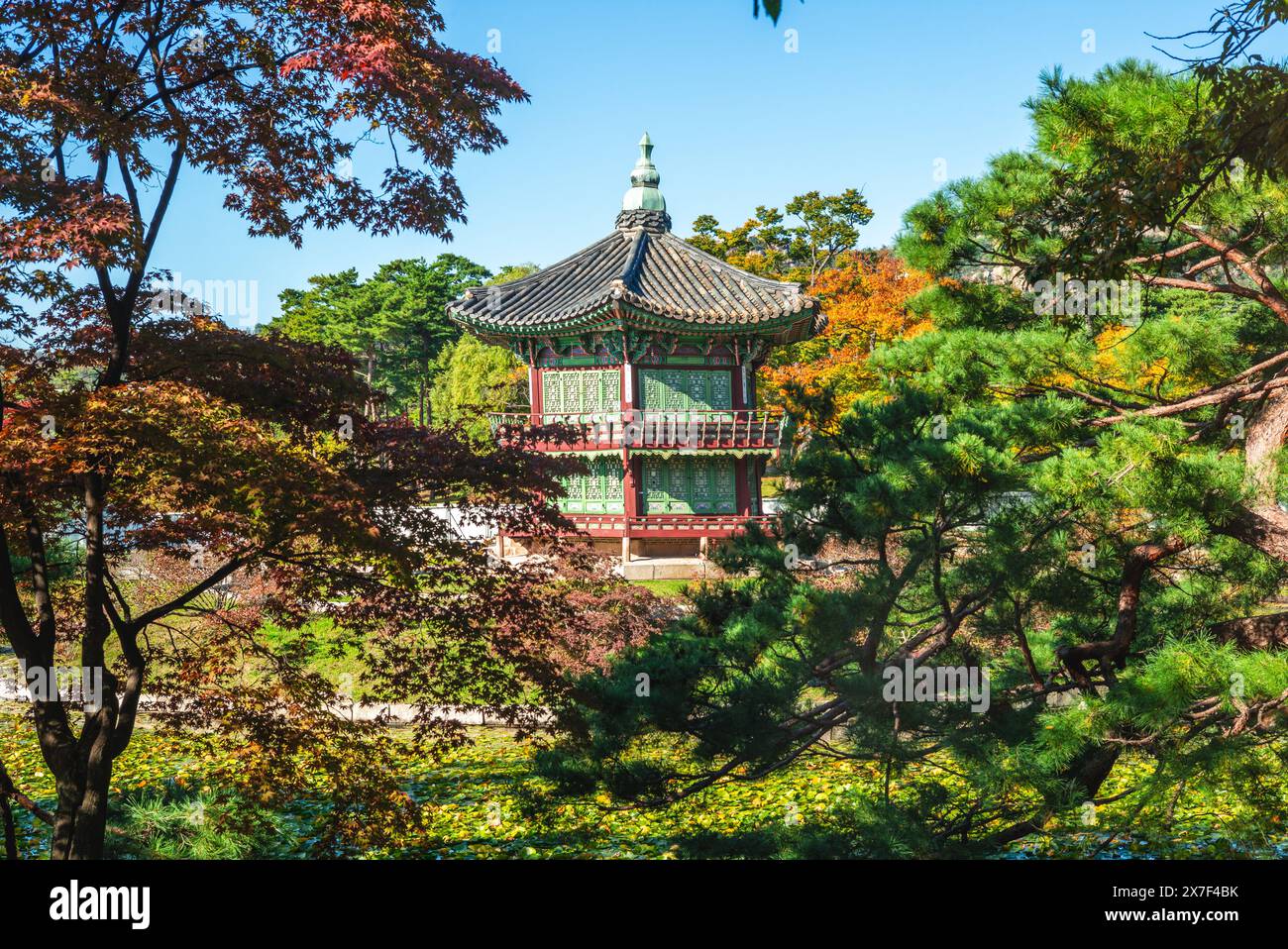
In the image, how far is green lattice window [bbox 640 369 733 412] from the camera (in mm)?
15203

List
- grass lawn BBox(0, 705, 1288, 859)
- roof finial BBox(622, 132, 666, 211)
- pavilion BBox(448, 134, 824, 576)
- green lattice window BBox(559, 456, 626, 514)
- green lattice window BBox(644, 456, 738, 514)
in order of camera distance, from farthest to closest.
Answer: roof finial BBox(622, 132, 666, 211) → green lattice window BBox(559, 456, 626, 514) → green lattice window BBox(644, 456, 738, 514) → pavilion BBox(448, 134, 824, 576) → grass lawn BBox(0, 705, 1288, 859)

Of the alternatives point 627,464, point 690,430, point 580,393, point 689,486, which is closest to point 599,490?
point 627,464

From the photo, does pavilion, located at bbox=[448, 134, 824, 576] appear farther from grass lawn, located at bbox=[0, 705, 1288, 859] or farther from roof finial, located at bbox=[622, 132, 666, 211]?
grass lawn, located at bbox=[0, 705, 1288, 859]

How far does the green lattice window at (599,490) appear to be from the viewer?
52.2 feet

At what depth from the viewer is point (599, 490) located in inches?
632

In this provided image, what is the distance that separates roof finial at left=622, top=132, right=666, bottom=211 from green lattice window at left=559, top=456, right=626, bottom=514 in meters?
4.99

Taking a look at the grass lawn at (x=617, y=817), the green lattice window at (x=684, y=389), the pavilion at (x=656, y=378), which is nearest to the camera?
the grass lawn at (x=617, y=817)

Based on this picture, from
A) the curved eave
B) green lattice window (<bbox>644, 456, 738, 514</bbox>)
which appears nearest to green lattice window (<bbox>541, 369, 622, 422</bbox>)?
the curved eave

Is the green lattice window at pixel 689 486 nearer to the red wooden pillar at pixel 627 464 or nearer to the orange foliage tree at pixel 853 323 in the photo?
the red wooden pillar at pixel 627 464

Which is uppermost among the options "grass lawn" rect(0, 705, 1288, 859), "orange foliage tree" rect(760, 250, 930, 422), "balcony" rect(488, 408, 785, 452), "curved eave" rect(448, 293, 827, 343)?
"orange foliage tree" rect(760, 250, 930, 422)

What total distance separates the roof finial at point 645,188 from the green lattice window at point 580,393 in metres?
3.80

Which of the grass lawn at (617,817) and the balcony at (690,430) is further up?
the balcony at (690,430)

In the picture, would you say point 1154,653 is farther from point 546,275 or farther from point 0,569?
point 546,275

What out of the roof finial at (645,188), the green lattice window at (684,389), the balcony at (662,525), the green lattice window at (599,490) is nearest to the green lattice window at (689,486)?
the balcony at (662,525)
